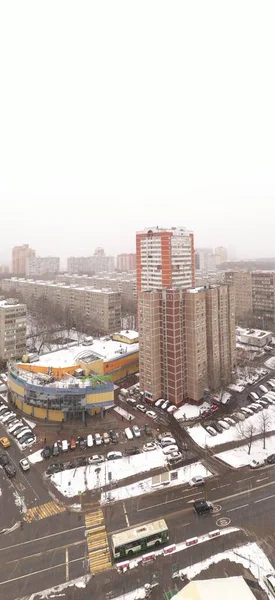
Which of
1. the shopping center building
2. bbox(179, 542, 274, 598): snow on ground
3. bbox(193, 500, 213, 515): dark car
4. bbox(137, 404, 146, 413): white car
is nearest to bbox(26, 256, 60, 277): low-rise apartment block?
the shopping center building

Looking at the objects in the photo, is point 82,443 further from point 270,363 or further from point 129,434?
point 270,363

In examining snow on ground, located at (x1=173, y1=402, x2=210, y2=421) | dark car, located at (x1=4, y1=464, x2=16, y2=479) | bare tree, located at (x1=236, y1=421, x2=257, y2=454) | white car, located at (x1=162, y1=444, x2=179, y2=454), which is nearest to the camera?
dark car, located at (x1=4, y1=464, x2=16, y2=479)

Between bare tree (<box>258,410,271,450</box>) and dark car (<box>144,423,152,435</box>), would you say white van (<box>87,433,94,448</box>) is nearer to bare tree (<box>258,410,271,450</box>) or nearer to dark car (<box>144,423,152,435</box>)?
dark car (<box>144,423,152,435</box>)

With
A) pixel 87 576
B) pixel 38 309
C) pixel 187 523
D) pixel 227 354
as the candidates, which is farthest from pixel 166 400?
pixel 38 309

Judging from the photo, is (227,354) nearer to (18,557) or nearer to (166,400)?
(166,400)

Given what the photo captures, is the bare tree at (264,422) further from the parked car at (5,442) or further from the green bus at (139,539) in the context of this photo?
the parked car at (5,442)

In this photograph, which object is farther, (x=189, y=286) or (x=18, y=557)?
(x=189, y=286)

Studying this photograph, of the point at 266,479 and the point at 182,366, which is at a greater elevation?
the point at 182,366
